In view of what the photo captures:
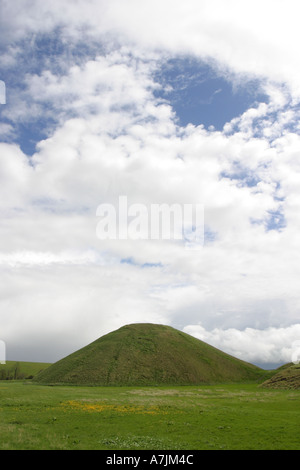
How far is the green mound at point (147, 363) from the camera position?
110788 millimetres

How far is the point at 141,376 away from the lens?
366 feet

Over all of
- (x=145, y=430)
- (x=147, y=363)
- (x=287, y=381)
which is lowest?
(x=147, y=363)

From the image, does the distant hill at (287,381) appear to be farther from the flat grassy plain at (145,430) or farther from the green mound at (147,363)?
the flat grassy plain at (145,430)

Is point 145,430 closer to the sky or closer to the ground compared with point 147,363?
closer to the sky

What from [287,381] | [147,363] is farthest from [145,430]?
[147,363]

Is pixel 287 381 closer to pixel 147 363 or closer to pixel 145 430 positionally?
pixel 147 363

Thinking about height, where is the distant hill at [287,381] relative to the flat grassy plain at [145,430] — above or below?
below

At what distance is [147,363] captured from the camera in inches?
4781

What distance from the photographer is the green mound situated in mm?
110788

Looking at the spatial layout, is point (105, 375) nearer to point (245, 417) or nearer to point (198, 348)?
point (198, 348)

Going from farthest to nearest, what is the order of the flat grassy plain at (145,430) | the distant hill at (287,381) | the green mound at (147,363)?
1. the green mound at (147,363)
2. the distant hill at (287,381)
3. the flat grassy plain at (145,430)

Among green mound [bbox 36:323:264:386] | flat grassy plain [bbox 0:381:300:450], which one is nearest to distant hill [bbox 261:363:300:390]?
green mound [bbox 36:323:264:386]

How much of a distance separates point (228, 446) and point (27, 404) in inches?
1473

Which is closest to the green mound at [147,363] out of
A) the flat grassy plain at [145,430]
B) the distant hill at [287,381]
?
the distant hill at [287,381]
